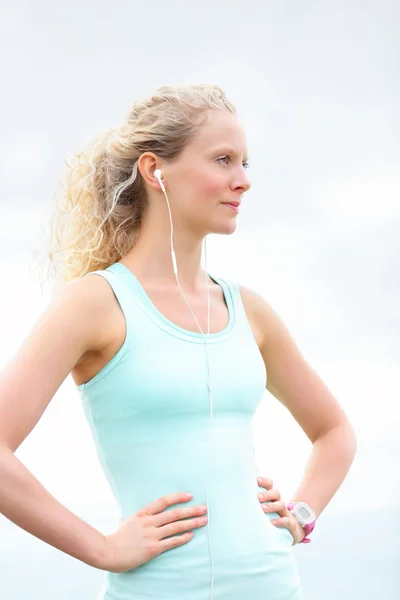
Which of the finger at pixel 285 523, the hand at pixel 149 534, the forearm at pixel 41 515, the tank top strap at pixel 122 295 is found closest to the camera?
the forearm at pixel 41 515

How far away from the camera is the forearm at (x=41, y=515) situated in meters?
1.80

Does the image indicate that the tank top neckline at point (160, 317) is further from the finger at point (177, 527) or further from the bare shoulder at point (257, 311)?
the finger at point (177, 527)

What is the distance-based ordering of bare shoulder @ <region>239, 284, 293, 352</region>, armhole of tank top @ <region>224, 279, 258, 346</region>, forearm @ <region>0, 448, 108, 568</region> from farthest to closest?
bare shoulder @ <region>239, 284, 293, 352</region> → armhole of tank top @ <region>224, 279, 258, 346</region> → forearm @ <region>0, 448, 108, 568</region>

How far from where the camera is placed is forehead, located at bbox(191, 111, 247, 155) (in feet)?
7.17

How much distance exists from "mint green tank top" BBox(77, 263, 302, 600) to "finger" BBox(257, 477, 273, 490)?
34 millimetres

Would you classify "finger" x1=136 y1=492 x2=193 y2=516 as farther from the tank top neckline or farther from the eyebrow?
the eyebrow

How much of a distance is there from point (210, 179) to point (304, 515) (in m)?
0.92

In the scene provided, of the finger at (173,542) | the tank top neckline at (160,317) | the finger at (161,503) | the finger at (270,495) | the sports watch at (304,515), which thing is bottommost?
the sports watch at (304,515)

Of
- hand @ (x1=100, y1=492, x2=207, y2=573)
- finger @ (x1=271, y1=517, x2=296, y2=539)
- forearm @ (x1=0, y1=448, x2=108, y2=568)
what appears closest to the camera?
forearm @ (x1=0, y1=448, x2=108, y2=568)

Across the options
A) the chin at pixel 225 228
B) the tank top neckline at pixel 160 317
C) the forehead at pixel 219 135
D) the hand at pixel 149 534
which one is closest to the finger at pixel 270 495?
the hand at pixel 149 534

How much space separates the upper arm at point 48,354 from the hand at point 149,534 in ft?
1.00

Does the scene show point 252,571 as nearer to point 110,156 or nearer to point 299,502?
point 299,502

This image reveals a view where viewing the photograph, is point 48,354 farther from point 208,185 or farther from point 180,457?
point 208,185

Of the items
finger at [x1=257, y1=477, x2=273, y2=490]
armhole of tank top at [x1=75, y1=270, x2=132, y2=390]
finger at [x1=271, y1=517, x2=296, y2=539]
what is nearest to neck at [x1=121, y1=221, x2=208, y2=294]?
armhole of tank top at [x1=75, y1=270, x2=132, y2=390]
